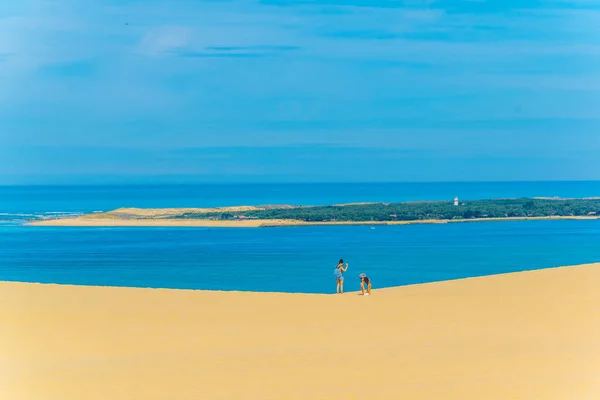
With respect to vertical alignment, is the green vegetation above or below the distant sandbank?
above

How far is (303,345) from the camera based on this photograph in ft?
55.9

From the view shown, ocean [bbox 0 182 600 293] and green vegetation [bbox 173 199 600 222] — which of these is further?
green vegetation [bbox 173 199 600 222]

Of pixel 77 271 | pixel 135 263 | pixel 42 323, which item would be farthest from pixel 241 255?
pixel 42 323

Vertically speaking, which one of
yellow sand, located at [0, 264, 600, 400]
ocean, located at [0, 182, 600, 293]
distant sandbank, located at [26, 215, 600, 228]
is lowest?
yellow sand, located at [0, 264, 600, 400]

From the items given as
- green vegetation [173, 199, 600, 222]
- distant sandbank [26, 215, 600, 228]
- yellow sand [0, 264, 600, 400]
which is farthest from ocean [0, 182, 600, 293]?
yellow sand [0, 264, 600, 400]

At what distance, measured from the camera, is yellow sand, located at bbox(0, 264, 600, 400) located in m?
13.7

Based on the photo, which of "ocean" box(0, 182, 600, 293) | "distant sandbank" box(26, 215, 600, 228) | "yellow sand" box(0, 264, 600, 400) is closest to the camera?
"yellow sand" box(0, 264, 600, 400)

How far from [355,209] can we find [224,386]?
7887 centimetres

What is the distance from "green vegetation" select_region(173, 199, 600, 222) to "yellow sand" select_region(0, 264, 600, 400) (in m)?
59.3

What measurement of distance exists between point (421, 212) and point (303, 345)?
236 ft

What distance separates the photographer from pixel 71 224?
271 ft

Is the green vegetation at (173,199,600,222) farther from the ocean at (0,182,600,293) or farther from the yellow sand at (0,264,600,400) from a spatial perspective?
the yellow sand at (0,264,600,400)

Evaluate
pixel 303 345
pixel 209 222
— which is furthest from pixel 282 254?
pixel 209 222

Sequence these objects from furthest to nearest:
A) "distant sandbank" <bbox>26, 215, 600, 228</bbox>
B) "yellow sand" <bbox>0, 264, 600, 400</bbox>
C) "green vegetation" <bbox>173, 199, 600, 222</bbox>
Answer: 1. "green vegetation" <bbox>173, 199, 600, 222</bbox>
2. "distant sandbank" <bbox>26, 215, 600, 228</bbox>
3. "yellow sand" <bbox>0, 264, 600, 400</bbox>
